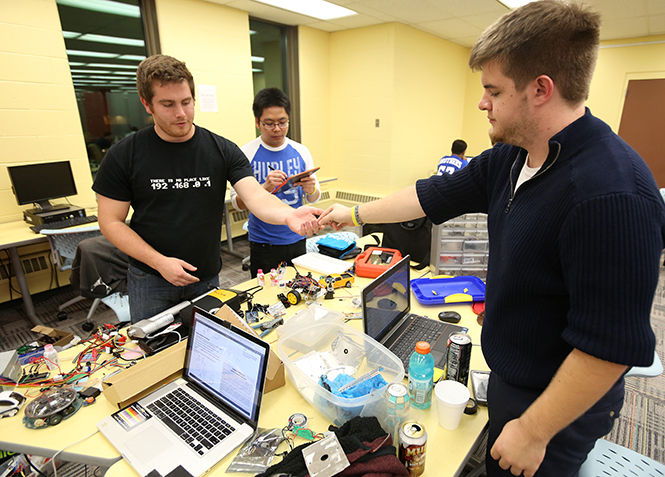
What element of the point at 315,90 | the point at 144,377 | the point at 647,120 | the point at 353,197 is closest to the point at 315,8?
the point at 315,90

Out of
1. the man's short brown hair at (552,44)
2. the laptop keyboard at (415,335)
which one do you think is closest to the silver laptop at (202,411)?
the laptop keyboard at (415,335)

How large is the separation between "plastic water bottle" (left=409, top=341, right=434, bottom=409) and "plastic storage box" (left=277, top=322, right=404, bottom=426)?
5 cm

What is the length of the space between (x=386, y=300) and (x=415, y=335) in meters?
0.19

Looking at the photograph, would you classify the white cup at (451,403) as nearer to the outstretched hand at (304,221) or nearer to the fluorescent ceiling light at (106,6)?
the outstretched hand at (304,221)

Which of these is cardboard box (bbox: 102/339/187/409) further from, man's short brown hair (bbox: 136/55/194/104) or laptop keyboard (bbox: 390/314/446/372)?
man's short brown hair (bbox: 136/55/194/104)

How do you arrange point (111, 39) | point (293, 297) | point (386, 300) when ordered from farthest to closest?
point (111, 39)
point (293, 297)
point (386, 300)

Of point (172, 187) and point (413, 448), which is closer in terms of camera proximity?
point (413, 448)

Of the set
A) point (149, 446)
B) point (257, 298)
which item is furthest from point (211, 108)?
point (149, 446)

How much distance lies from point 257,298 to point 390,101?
392 centimetres

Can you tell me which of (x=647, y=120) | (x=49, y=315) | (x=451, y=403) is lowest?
(x=49, y=315)

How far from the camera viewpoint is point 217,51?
13.7ft

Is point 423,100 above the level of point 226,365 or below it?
above

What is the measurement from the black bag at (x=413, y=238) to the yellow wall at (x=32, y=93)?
3.10 meters

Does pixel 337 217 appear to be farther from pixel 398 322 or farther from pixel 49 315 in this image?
pixel 49 315
